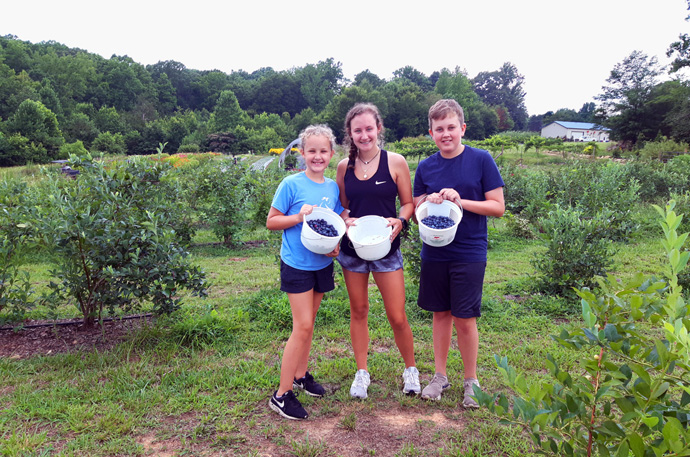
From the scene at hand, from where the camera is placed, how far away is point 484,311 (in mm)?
4590

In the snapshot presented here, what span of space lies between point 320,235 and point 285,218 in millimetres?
297

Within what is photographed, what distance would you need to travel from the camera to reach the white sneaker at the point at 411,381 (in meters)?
2.90

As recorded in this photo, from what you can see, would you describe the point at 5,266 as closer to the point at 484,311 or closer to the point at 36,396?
the point at 36,396

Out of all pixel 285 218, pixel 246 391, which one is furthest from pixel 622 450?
pixel 246 391

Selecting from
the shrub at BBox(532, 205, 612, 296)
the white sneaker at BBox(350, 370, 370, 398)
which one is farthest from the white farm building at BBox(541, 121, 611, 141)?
Result: the white sneaker at BBox(350, 370, 370, 398)

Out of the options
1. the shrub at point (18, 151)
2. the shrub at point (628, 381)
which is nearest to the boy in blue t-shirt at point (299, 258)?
the shrub at point (628, 381)

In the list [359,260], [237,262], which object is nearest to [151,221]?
[359,260]

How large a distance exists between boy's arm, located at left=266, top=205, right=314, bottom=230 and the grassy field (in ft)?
3.84

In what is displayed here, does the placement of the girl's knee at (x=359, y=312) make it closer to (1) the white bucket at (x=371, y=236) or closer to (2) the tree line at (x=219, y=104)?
(1) the white bucket at (x=371, y=236)

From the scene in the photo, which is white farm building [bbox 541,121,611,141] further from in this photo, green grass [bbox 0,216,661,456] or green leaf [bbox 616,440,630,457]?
green leaf [bbox 616,440,630,457]

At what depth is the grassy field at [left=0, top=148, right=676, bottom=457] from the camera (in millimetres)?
2402

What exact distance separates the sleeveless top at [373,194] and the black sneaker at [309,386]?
92 centimetres

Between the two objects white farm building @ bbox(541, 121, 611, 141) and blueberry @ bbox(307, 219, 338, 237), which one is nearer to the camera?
blueberry @ bbox(307, 219, 338, 237)

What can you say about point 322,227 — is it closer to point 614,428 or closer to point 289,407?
point 289,407
